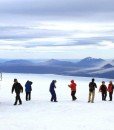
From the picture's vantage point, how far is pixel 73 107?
1151 inches

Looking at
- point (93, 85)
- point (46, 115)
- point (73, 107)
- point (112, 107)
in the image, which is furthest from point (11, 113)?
point (93, 85)

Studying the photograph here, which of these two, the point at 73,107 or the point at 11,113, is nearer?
the point at 11,113

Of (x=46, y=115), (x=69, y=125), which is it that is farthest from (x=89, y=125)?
(x=46, y=115)

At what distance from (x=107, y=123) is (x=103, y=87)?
1322 centimetres

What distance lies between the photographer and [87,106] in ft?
98.1

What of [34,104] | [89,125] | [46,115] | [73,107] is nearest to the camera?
[89,125]

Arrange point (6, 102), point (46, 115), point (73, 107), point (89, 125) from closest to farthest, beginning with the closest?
point (89, 125)
point (46, 115)
point (73, 107)
point (6, 102)

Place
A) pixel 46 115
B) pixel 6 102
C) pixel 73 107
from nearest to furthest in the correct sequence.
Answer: pixel 46 115 → pixel 73 107 → pixel 6 102

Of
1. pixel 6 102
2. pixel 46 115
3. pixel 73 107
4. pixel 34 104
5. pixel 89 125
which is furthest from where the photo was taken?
pixel 6 102

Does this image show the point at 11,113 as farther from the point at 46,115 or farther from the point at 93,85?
the point at 93,85

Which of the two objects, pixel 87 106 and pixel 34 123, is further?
pixel 87 106

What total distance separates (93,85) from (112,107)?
17.0ft

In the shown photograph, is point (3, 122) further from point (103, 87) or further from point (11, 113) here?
point (103, 87)

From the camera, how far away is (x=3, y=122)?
2323 centimetres
